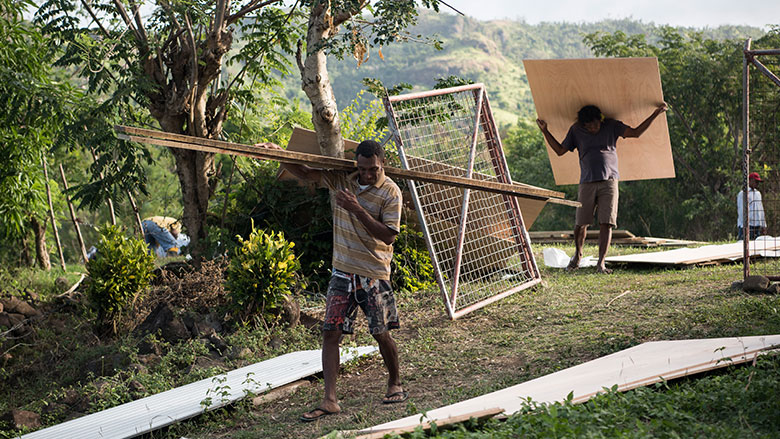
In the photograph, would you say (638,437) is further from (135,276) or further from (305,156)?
(135,276)

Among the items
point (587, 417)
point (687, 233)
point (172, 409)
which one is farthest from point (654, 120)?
point (687, 233)

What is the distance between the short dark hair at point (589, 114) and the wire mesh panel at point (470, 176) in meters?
1.29

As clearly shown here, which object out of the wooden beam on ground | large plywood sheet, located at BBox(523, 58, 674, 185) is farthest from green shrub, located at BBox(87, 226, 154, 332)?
large plywood sheet, located at BBox(523, 58, 674, 185)

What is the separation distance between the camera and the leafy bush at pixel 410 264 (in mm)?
8203

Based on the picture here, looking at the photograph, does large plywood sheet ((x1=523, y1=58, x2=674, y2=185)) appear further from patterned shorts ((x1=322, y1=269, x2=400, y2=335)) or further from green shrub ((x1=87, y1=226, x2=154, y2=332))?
green shrub ((x1=87, y1=226, x2=154, y2=332))

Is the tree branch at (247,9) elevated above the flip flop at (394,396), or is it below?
above

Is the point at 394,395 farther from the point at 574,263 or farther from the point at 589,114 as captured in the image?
the point at 589,114

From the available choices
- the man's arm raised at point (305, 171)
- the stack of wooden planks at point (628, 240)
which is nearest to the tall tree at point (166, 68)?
the man's arm raised at point (305, 171)

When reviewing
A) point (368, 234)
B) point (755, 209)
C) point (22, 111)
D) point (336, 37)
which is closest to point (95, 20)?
point (22, 111)

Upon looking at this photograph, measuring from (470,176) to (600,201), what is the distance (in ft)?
6.73

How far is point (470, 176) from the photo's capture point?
734cm

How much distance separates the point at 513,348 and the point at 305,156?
2504mm

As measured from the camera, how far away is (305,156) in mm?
4625

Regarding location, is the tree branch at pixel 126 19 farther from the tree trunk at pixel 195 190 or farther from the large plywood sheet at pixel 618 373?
the large plywood sheet at pixel 618 373
